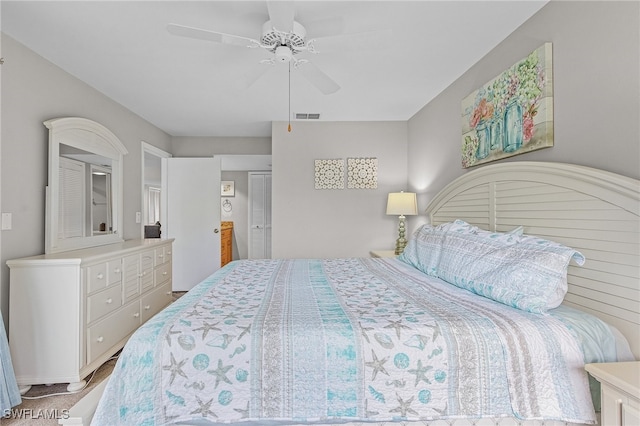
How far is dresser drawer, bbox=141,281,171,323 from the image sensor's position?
323 cm

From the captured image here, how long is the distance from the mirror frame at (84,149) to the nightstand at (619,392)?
337 centimetres

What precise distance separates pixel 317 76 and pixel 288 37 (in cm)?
35

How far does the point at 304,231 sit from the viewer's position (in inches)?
171

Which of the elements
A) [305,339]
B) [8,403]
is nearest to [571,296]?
[305,339]

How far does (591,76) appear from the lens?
159cm

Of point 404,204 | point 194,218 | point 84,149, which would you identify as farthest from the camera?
point 194,218

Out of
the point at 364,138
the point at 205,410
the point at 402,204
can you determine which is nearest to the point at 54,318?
the point at 205,410

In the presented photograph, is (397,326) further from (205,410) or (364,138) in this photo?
(364,138)

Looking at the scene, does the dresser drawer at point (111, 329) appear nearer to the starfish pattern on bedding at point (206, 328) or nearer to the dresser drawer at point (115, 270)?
the dresser drawer at point (115, 270)

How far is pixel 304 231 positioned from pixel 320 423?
318 cm

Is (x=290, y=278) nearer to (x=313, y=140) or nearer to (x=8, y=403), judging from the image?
(x=8, y=403)

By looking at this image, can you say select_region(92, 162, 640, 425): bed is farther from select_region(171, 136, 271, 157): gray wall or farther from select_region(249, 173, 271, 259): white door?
select_region(249, 173, 271, 259): white door

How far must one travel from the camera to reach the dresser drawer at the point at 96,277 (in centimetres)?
233

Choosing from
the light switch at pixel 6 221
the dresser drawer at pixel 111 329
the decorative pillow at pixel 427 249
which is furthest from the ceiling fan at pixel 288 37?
the dresser drawer at pixel 111 329
